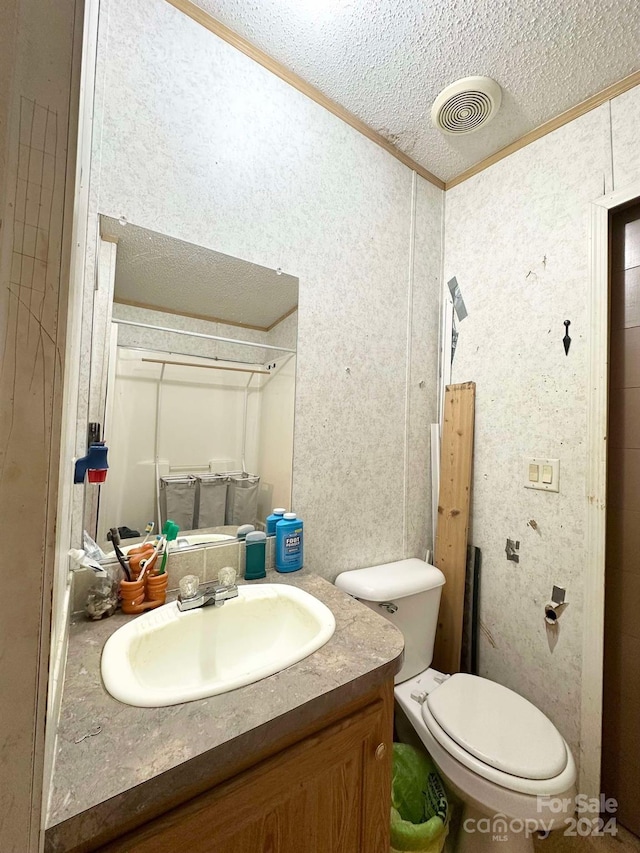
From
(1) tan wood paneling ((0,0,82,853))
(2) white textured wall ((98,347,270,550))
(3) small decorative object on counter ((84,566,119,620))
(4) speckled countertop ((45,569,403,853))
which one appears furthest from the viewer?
(2) white textured wall ((98,347,270,550))

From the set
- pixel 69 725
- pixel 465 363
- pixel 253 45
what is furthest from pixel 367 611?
pixel 253 45

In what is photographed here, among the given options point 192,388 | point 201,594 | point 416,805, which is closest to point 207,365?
point 192,388

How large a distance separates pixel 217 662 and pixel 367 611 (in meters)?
0.39

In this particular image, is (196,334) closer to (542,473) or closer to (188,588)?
(188,588)

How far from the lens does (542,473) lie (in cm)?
127

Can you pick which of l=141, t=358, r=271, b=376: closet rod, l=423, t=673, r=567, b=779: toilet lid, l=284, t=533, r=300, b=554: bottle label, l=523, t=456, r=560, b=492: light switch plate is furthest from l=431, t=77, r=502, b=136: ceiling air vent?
l=423, t=673, r=567, b=779: toilet lid

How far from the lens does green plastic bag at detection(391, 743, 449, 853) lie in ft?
2.94

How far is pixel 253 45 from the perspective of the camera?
3.62ft

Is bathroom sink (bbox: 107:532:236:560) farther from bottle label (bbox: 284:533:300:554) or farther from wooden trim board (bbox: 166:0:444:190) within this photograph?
wooden trim board (bbox: 166:0:444:190)

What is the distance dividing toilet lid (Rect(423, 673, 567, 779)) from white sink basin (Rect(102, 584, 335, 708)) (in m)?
0.54

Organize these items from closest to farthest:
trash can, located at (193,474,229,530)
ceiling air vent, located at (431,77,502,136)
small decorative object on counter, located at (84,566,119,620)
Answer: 1. small decorative object on counter, located at (84,566,119,620)
2. trash can, located at (193,474,229,530)
3. ceiling air vent, located at (431,77,502,136)

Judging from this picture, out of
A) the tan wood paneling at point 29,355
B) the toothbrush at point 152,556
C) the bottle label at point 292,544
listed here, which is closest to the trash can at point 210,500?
the toothbrush at point 152,556

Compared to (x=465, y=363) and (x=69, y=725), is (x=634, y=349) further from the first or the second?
(x=69, y=725)

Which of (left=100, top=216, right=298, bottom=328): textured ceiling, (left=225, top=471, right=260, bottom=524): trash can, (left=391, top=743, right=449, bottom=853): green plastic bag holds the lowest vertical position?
(left=391, top=743, right=449, bottom=853): green plastic bag
